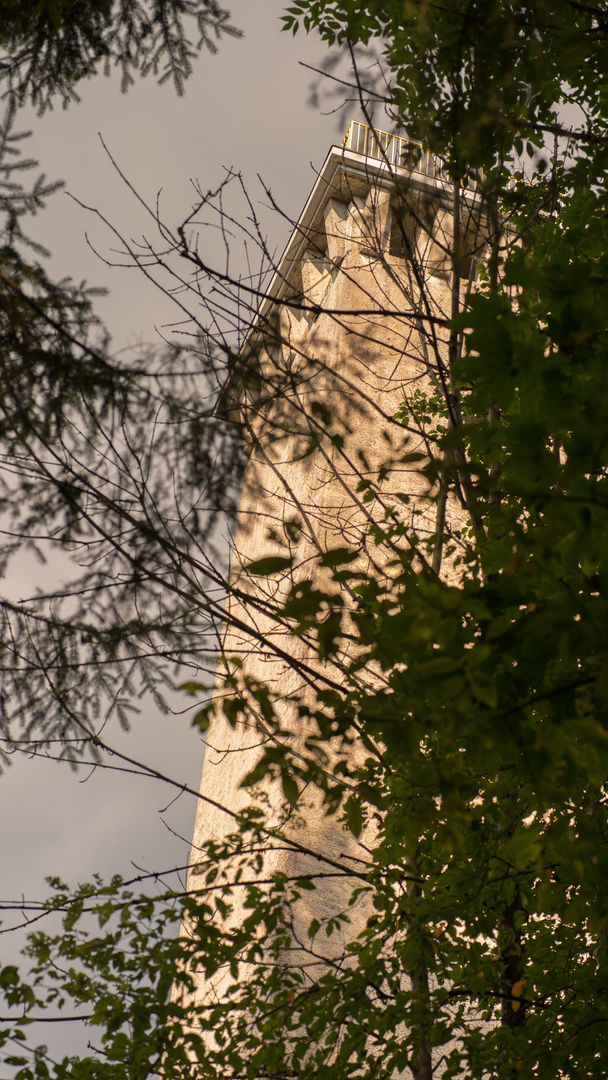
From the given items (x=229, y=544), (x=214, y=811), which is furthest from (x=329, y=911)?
(x=229, y=544)

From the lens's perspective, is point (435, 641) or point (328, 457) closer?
point (435, 641)

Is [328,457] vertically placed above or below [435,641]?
above

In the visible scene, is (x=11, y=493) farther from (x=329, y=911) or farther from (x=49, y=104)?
(x=329, y=911)

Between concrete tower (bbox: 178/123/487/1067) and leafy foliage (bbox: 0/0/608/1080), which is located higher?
concrete tower (bbox: 178/123/487/1067)

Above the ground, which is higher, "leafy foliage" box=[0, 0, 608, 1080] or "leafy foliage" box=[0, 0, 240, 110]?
"leafy foliage" box=[0, 0, 240, 110]

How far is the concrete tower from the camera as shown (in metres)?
4.09

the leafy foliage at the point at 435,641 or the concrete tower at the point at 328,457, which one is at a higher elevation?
the concrete tower at the point at 328,457

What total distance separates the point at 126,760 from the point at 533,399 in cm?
261

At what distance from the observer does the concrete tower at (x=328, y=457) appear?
161 inches

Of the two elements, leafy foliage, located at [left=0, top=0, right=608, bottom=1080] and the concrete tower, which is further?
the concrete tower

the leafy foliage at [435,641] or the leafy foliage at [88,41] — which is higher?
the leafy foliage at [88,41]

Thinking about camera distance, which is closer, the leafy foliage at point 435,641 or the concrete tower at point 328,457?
the leafy foliage at point 435,641

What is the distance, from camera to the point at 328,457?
16.0 ft

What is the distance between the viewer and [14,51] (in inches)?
115
